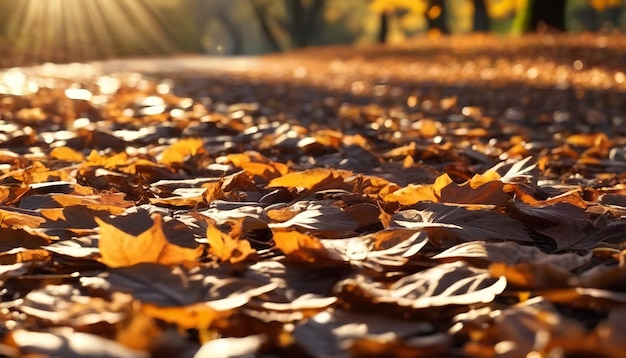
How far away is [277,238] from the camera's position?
51.5 inches

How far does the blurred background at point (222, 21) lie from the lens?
18766 millimetres

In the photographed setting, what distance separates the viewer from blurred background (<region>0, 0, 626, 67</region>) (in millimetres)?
18766

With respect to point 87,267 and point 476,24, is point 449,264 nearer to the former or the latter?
point 87,267

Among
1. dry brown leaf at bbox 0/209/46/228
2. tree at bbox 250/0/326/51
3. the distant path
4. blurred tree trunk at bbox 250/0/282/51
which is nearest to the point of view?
dry brown leaf at bbox 0/209/46/228

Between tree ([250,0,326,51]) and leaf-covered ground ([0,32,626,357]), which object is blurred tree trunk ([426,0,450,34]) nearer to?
tree ([250,0,326,51])

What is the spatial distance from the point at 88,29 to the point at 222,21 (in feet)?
71.2

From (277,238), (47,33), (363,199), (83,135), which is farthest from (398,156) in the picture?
(47,33)

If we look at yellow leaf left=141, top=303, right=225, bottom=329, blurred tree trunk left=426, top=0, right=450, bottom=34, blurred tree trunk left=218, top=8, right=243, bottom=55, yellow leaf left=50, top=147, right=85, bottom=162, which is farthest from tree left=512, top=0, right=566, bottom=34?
blurred tree trunk left=218, top=8, right=243, bottom=55

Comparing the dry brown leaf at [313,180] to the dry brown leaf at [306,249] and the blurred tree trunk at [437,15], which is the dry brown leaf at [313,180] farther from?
the blurred tree trunk at [437,15]

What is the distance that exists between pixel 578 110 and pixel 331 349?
5.34m

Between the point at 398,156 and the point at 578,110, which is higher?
the point at 398,156

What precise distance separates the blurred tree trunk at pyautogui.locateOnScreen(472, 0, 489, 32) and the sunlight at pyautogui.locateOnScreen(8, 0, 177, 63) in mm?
11995

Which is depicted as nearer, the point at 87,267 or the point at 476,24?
the point at 87,267

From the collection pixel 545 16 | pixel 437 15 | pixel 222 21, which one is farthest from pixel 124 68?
pixel 222 21
